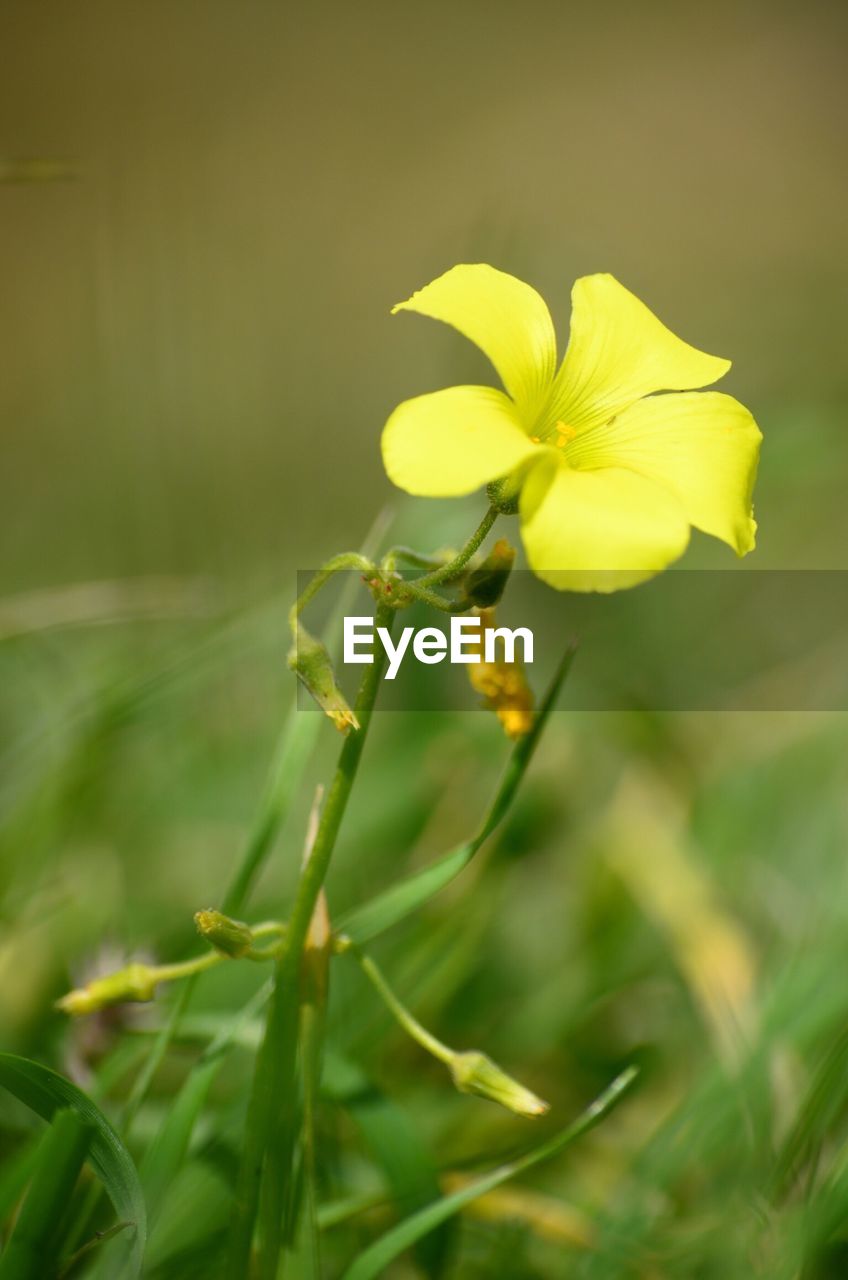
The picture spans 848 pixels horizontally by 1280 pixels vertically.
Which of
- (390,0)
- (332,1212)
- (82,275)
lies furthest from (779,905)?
(390,0)

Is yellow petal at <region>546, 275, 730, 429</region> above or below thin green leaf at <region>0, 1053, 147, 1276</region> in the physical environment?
above

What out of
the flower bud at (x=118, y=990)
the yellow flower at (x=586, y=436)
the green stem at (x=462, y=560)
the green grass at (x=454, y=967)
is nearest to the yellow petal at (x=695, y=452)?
the yellow flower at (x=586, y=436)

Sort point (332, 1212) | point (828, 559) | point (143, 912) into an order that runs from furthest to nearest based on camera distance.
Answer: point (828, 559), point (143, 912), point (332, 1212)

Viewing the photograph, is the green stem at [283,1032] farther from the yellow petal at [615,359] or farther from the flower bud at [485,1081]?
the yellow petal at [615,359]

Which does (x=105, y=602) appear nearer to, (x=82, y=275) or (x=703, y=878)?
(x=703, y=878)

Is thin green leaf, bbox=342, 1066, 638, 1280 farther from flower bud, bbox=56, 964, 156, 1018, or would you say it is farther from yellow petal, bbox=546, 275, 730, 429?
yellow petal, bbox=546, 275, 730, 429

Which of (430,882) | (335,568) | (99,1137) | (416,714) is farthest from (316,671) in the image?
(416,714)

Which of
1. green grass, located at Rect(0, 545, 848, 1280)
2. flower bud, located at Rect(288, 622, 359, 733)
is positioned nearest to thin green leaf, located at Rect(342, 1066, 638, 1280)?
green grass, located at Rect(0, 545, 848, 1280)
